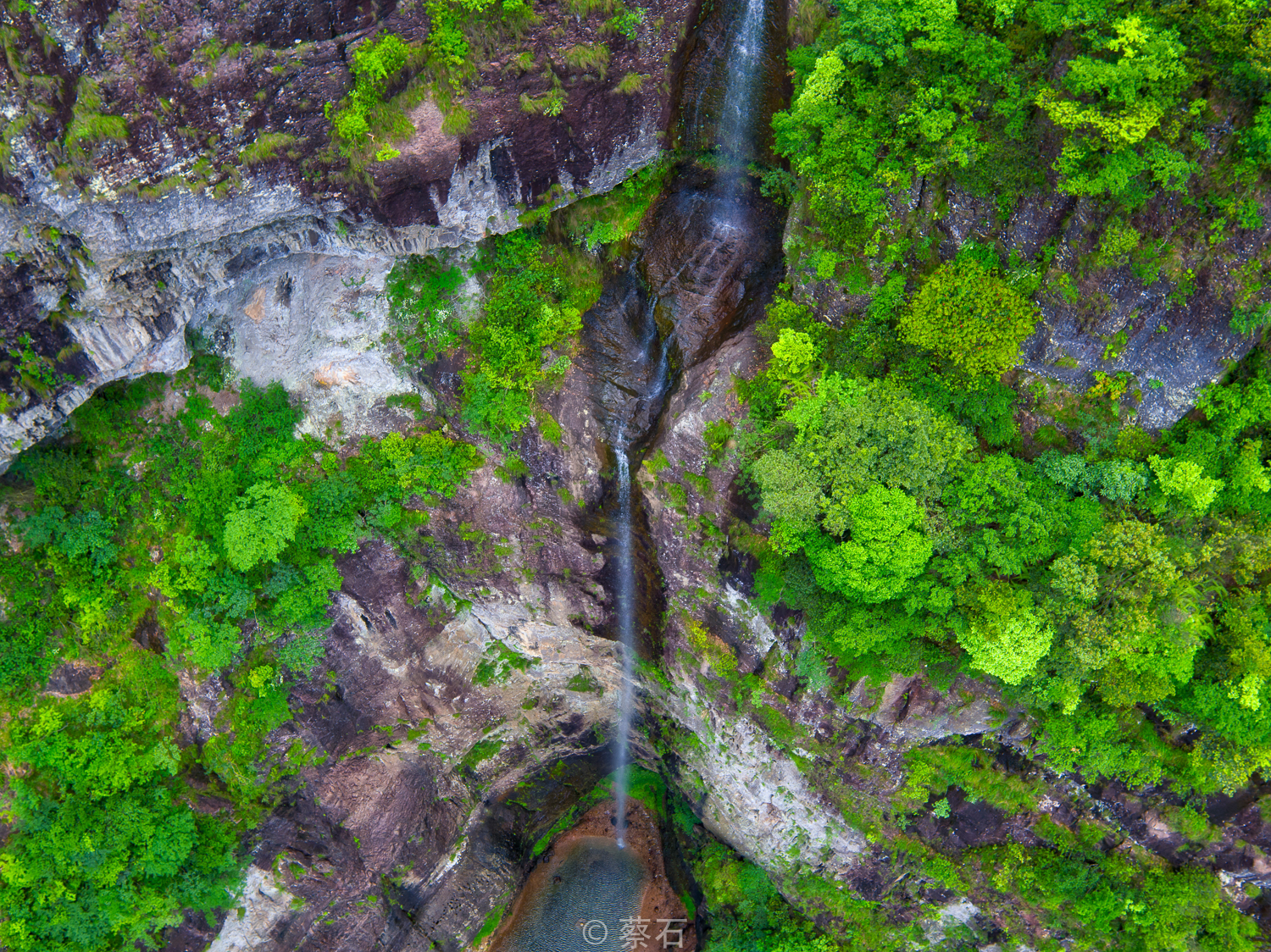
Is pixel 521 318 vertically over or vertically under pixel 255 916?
over

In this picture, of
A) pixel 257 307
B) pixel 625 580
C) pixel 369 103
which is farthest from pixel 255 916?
pixel 369 103

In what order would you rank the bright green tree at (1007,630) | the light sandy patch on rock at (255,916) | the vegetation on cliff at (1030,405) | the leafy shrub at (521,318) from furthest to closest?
1. the light sandy patch on rock at (255,916)
2. the leafy shrub at (521,318)
3. the bright green tree at (1007,630)
4. the vegetation on cliff at (1030,405)

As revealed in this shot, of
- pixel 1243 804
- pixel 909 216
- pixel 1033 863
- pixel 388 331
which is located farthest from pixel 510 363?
pixel 1243 804

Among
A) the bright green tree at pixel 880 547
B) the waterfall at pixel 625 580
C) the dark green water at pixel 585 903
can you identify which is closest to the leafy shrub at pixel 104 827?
the dark green water at pixel 585 903

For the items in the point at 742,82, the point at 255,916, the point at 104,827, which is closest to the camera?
the point at 742,82

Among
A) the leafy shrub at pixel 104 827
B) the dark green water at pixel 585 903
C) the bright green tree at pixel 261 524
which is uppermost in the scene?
A: the bright green tree at pixel 261 524

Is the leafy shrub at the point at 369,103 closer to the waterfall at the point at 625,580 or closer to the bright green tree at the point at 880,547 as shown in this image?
the waterfall at the point at 625,580

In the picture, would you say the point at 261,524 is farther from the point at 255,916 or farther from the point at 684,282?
the point at 684,282
